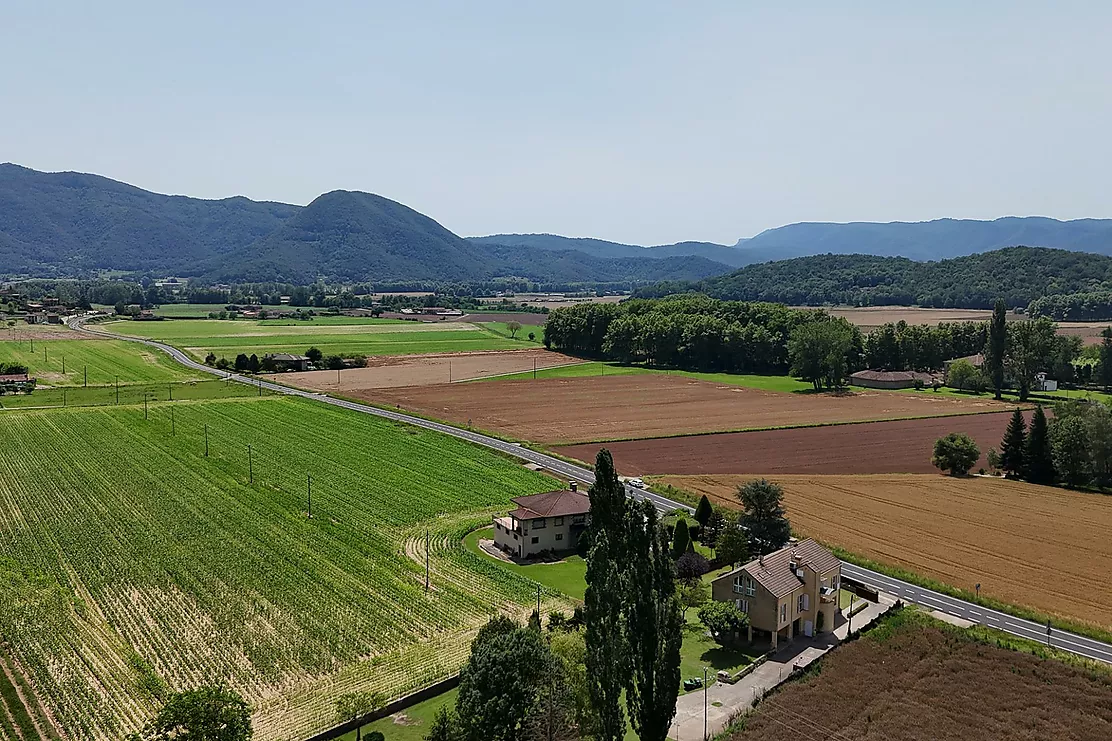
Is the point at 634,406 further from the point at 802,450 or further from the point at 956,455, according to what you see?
the point at 956,455

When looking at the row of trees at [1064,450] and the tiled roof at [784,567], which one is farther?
the row of trees at [1064,450]

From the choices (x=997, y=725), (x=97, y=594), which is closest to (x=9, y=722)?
(x=97, y=594)

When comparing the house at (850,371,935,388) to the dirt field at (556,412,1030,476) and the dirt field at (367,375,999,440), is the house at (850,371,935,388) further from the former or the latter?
the dirt field at (556,412,1030,476)

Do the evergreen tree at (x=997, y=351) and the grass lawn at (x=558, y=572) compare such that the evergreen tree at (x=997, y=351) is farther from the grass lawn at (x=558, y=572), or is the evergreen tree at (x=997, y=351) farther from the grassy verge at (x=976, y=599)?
the grass lawn at (x=558, y=572)

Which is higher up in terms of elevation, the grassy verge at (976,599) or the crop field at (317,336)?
the crop field at (317,336)

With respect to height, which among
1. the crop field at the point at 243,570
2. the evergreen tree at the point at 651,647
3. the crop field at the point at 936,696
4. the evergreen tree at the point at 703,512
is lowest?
the crop field at the point at 243,570

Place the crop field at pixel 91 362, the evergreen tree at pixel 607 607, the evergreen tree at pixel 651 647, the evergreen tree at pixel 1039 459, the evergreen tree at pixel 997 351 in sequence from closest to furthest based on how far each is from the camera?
the evergreen tree at pixel 607 607
the evergreen tree at pixel 651 647
the evergreen tree at pixel 1039 459
the evergreen tree at pixel 997 351
the crop field at pixel 91 362

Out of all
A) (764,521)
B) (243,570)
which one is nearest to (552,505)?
(764,521)

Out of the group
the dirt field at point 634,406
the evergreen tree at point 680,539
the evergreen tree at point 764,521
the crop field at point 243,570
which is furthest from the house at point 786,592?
the dirt field at point 634,406

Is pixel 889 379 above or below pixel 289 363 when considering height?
above

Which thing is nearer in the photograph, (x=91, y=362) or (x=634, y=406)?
(x=634, y=406)
